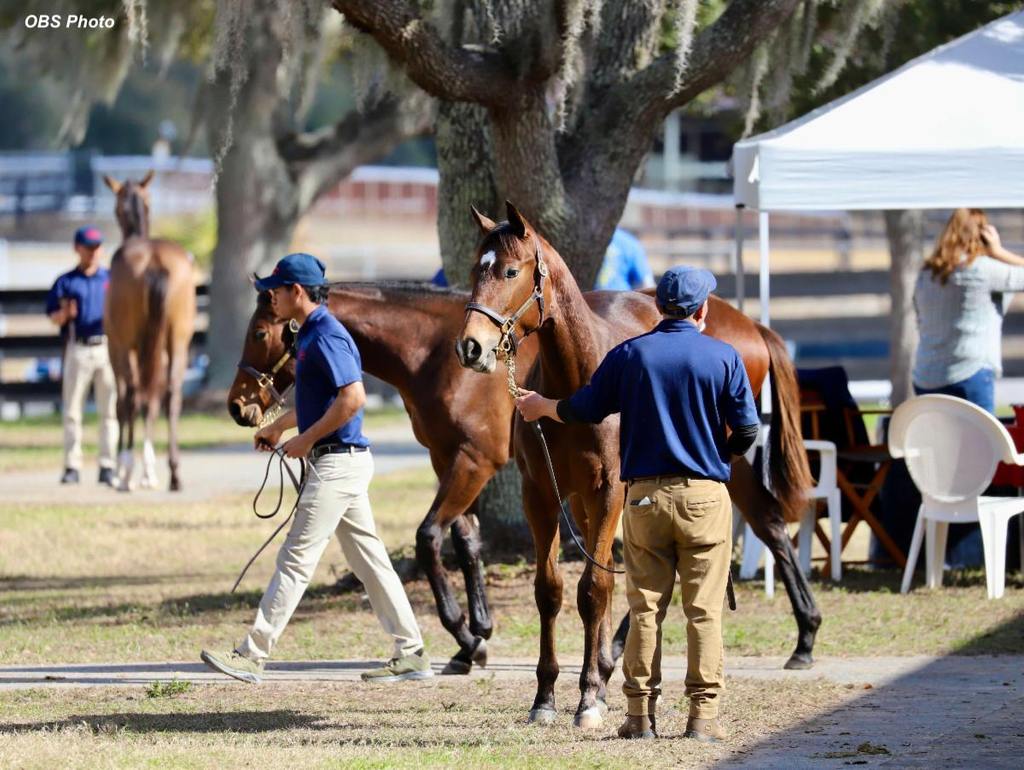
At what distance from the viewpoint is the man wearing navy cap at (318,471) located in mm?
7234

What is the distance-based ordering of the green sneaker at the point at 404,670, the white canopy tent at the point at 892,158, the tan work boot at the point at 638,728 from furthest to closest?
1. the white canopy tent at the point at 892,158
2. the green sneaker at the point at 404,670
3. the tan work boot at the point at 638,728

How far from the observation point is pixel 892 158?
912cm

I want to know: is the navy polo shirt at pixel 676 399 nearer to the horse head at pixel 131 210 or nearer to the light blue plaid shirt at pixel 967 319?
the light blue plaid shirt at pixel 967 319

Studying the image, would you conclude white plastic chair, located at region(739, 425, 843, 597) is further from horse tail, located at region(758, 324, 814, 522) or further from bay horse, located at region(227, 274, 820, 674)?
bay horse, located at region(227, 274, 820, 674)

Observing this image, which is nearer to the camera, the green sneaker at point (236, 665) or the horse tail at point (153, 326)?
the green sneaker at point (236, 665)

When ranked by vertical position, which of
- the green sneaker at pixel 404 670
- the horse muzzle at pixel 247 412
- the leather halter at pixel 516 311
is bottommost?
the green sneaker at pixel 404 670

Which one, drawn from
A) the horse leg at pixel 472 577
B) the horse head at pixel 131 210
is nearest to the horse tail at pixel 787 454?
the horse leg at pixel 472 577

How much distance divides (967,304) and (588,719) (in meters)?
4.57

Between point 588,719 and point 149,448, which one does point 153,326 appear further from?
point 588,719

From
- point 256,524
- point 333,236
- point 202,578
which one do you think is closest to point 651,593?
point 202,578

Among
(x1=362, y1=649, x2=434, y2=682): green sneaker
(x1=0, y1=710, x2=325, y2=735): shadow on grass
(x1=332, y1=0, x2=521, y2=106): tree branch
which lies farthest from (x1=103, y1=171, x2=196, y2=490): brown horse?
(x1=0, y1=710, x2=325, y2=735): shadow on grass

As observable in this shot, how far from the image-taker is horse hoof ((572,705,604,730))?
6570 millimetres

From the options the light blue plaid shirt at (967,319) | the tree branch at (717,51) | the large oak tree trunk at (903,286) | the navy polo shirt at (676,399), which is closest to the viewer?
the navy polo shirt at (676,399)

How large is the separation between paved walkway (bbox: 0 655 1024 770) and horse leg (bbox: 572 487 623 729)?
2.31 feet
